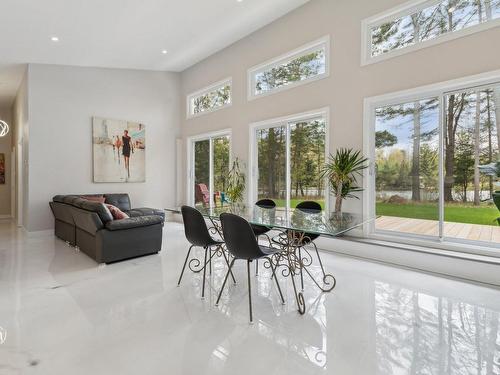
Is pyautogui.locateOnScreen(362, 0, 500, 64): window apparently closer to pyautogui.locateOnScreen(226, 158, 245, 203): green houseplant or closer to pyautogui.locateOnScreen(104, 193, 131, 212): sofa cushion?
pyautogui.locateOnScreen(226, 158, 245, 203): green houseplant

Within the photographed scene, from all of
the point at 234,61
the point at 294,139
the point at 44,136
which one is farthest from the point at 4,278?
the point at 234,61

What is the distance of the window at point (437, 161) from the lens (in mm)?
3586

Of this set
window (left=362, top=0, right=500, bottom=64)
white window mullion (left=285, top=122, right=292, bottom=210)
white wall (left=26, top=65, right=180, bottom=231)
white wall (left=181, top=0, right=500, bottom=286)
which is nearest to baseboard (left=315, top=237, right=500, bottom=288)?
white wall (left=181, top=0, right=500, bottom=286)

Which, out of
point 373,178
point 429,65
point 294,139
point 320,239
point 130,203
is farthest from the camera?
point 130,203

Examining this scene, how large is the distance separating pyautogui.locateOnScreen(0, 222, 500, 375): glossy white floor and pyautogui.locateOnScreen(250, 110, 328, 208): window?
6.58 ft

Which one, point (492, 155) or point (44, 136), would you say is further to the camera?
point (44, 136)

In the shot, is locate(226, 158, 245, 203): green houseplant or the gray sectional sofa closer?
the gray sectional sofa

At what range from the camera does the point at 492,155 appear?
353 centimetres

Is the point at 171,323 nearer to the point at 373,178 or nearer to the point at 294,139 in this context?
the point at 373,178

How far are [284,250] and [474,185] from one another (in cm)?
259

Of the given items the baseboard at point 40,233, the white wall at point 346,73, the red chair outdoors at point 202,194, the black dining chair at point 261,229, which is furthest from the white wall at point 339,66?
the baseboard at point 40,233

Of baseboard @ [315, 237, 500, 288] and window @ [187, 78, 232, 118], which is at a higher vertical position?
window @ [187, 78, 232, 118]

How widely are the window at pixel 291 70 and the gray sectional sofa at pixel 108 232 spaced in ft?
10.8

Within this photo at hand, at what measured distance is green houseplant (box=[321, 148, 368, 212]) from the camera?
440 centimetres
